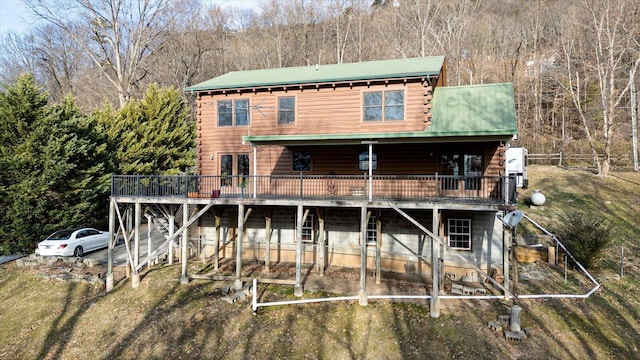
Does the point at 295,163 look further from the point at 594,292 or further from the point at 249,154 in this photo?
the point at 594,292

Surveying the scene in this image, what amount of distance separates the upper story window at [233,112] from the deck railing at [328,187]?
323 centimetres

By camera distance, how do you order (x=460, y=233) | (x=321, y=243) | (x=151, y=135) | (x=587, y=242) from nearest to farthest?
(x=587, y=242) → (x=460, y=233) → (x=321, y=243) → (x=151, y=135)

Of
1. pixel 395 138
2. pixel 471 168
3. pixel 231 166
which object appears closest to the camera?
pixel 395 138

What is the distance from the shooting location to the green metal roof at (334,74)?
14.6 meters

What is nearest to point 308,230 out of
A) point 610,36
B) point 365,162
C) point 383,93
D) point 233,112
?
point 365,162

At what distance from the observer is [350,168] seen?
15.4 meters

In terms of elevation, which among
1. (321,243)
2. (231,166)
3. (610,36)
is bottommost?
(321,243)

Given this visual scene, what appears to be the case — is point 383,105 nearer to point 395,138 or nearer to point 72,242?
point 395,138

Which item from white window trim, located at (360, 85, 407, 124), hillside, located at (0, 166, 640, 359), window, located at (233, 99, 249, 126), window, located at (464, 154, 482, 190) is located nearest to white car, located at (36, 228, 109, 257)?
hillside, located at (0, 166, 640, 359)

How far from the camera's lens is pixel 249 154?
16.9m

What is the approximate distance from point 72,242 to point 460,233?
18.3 meters

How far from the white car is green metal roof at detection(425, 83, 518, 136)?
698 inches

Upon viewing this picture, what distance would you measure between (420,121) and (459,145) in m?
1.92

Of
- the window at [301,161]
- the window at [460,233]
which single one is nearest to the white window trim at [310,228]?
the window at [301,161]
